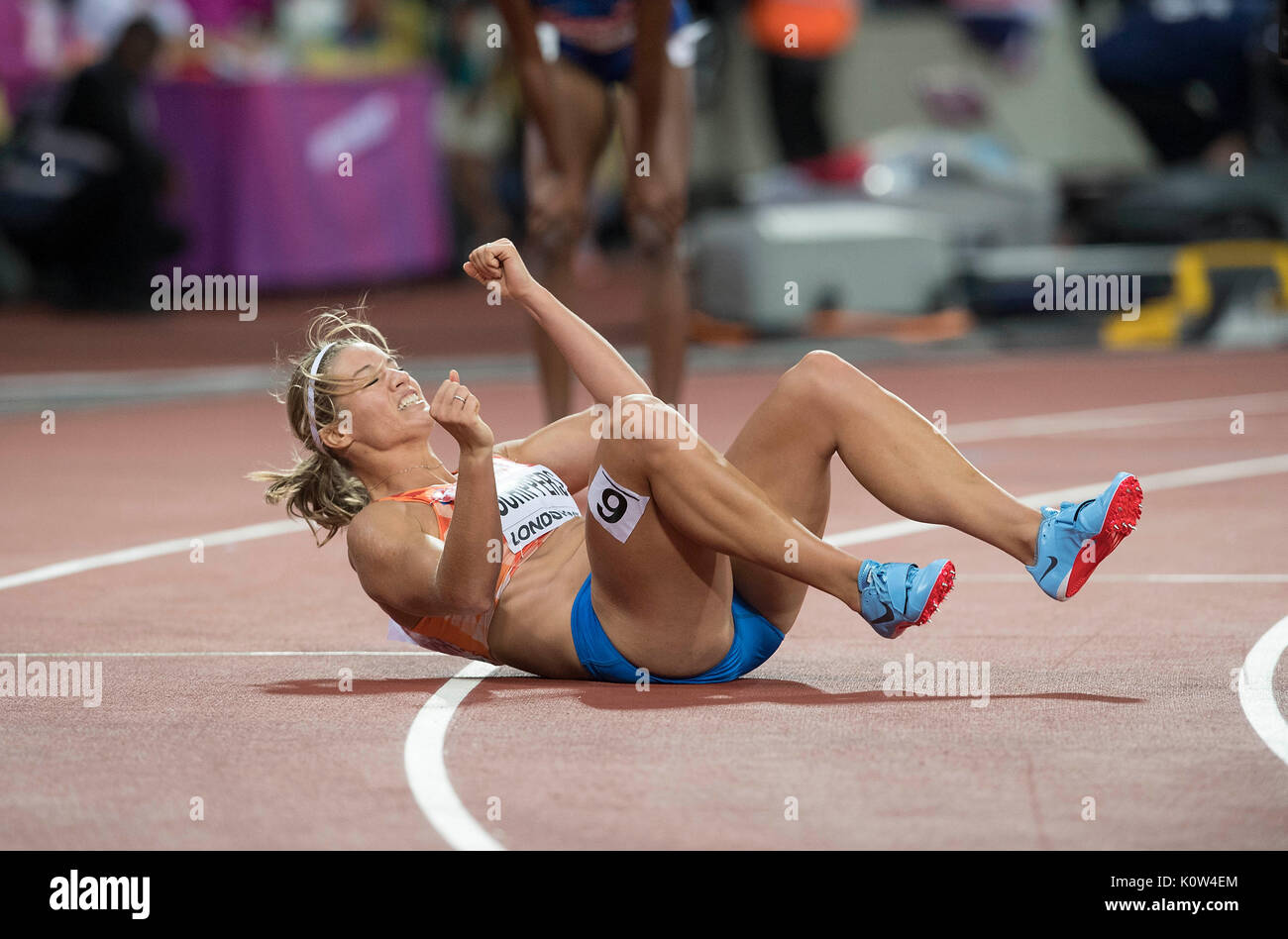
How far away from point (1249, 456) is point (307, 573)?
4652 millimetres

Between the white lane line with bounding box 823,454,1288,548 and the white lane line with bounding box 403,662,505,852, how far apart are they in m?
2.35

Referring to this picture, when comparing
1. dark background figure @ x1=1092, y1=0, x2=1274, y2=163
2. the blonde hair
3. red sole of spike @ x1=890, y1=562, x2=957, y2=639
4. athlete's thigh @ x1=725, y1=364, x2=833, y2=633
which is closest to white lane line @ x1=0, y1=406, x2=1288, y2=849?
the blonde hair

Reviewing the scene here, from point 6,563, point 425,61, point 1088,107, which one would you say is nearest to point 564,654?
point 6,563

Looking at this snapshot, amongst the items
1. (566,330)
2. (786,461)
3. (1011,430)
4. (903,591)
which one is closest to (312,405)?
(566,330)

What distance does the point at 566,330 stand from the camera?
487 cm

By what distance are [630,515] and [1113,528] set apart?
1.08 m

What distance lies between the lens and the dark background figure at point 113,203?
16750mm

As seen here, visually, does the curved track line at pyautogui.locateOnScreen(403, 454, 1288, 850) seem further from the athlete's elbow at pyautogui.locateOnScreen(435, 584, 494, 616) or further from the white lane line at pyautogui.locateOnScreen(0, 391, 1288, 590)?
the athlete's elbow at pyautogui.locateOnScreen(435, 584, 494, 616)

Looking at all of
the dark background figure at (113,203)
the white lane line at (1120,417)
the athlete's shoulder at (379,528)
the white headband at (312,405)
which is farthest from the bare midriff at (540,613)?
the dark background figure at (113,203)

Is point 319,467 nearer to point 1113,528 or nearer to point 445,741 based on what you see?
point 445,741

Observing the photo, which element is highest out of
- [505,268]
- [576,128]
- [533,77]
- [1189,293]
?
[1189,293]

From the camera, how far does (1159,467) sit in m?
9.11

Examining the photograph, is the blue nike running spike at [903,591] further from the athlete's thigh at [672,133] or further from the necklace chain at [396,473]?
the athlete's thigh at [672,133]

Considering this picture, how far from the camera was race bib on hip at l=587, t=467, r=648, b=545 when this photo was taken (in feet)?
15.0
